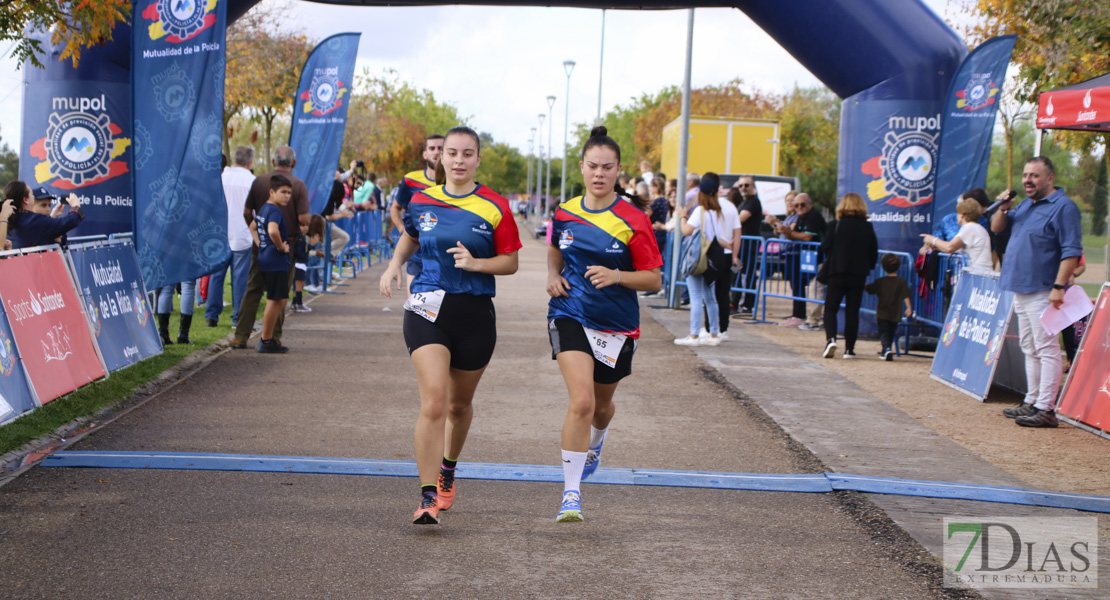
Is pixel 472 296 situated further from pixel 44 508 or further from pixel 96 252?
pixel 96 252

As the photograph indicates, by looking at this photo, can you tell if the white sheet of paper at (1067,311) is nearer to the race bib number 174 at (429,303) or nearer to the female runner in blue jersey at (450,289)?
the female runner in blue jersey at (450,289)

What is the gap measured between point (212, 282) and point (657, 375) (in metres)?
5.21

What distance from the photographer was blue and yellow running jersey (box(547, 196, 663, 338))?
488 centimetres

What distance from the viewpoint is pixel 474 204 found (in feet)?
15.9

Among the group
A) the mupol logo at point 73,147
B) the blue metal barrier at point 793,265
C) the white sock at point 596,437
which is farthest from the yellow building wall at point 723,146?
the white sock at point 596,437

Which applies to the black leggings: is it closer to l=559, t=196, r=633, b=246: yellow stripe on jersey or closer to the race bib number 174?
l=559, t=196, r=633, b=246: yellow stripe on jersey

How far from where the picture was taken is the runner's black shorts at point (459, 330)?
15.5 ft

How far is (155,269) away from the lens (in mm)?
9281

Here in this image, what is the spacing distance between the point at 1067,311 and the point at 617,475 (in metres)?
4.24

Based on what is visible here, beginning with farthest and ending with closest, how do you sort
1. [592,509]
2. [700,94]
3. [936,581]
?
[700,94] → [592,509] → [936,581]

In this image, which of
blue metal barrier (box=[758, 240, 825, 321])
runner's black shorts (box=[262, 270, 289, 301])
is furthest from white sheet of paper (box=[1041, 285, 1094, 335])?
runner's black shorts (box=[262, 270, 289, 301])

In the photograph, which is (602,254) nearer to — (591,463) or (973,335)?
(591,463)

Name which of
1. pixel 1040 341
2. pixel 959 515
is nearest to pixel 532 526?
pixel 959 515

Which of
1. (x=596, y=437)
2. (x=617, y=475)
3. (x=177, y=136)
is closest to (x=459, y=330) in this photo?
(x=596, y=437)
